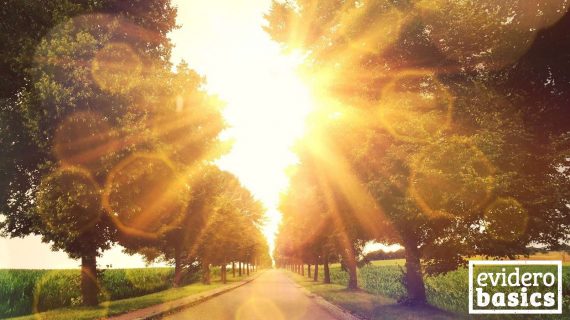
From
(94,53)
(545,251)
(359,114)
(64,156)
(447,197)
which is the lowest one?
(545,251)

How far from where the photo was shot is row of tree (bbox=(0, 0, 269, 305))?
13092 mm

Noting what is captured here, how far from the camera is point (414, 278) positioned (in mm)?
17844

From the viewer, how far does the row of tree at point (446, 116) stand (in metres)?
11.7

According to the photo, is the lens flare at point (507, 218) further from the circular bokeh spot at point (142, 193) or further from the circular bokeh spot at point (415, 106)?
the circular bokeh spot at point (142, 193)

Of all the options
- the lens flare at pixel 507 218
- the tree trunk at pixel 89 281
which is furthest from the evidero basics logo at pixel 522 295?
the tree trunk at pixel 89 281

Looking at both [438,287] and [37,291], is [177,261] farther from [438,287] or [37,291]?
[438,287]

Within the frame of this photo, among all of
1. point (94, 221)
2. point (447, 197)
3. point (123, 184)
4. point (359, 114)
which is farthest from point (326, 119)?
point (94, 221)

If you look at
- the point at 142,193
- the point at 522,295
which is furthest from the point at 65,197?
the point at 522,295

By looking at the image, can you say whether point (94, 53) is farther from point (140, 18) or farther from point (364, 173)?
point (364, 173)

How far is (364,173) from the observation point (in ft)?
55.5

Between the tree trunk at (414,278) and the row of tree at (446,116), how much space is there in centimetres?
5

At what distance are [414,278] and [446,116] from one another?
8017 mm

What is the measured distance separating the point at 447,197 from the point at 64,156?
12.6m

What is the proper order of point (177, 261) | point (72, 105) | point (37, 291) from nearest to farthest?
point (72, 105), point (37, 291), point (177, 261)
